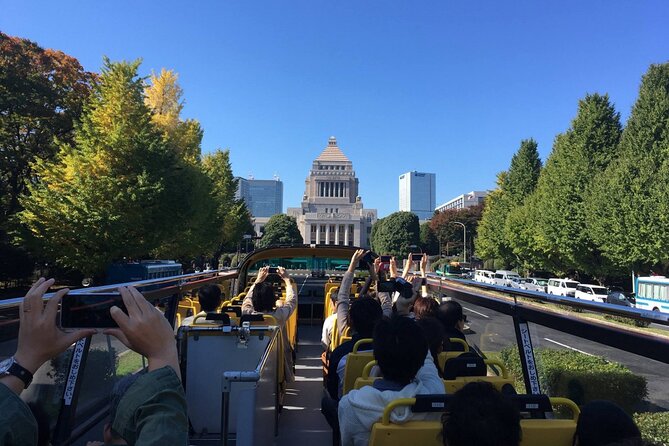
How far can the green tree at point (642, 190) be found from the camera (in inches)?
1040

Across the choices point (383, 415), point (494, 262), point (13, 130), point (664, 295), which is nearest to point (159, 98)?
Answer: point (13, 130)

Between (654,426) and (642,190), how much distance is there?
2964cm

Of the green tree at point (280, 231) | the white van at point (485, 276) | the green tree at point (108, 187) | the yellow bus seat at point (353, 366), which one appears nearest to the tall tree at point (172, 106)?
the green tree at point (108, 187)

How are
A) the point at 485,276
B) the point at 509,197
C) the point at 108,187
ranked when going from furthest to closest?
the point at 509,197 < the point at 485,276 < the point at 108,187

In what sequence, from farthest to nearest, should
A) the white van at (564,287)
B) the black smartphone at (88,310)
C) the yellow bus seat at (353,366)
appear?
1. the white van at (564,287)
2. the yellow bus seat at (353,366)
3. the black smartphone at (88,310)

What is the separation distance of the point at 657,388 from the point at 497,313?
1.84 metres

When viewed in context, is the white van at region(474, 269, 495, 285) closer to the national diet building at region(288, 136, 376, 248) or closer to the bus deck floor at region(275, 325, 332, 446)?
the bus deck floor at region(275, 325, 332, 446)

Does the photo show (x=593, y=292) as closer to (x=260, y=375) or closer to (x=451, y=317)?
(x=451, y=317)

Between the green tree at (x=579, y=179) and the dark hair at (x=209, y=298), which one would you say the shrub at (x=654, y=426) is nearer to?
the dark hair at (x=209, y=298)

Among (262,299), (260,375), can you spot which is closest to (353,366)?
(260,375)

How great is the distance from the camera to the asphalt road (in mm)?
2490

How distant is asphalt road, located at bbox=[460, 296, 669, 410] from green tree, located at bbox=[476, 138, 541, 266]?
43.6 metres

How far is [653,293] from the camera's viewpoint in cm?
2422

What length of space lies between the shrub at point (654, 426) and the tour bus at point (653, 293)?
24479 mm
